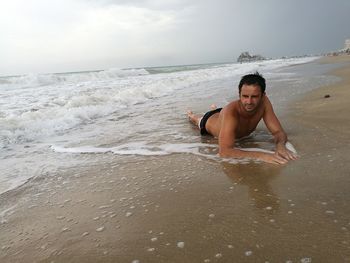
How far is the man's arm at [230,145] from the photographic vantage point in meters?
3.47

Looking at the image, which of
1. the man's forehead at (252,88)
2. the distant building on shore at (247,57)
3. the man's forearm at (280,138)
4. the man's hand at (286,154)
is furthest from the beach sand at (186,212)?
the distant building on shore at (247,57)

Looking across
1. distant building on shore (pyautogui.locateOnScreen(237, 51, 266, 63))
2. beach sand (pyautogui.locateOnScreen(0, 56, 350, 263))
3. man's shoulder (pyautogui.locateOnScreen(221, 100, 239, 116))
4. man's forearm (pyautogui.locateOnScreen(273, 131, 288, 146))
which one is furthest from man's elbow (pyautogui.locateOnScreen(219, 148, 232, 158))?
distant building on shore (pyautogui.locateOnScreen(237, 51, 266, 63))

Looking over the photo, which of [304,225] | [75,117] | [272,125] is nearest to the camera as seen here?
[304,225]

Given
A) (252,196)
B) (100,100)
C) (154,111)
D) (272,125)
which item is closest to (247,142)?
(272,125)

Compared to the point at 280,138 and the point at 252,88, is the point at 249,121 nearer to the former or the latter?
the point at 280,138

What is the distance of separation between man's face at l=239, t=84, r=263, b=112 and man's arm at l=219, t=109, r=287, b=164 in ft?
0.75

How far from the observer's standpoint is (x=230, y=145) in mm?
3723

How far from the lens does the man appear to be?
11.5ft

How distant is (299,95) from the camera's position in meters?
7.95

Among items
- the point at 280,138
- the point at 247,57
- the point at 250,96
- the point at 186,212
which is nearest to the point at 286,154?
the point at 280,138

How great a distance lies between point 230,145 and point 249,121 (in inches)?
25.1

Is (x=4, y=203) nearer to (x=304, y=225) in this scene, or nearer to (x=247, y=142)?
(x=304, y=225)

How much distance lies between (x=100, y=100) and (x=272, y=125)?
23.6 ft

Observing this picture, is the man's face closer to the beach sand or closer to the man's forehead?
the man's forehead
